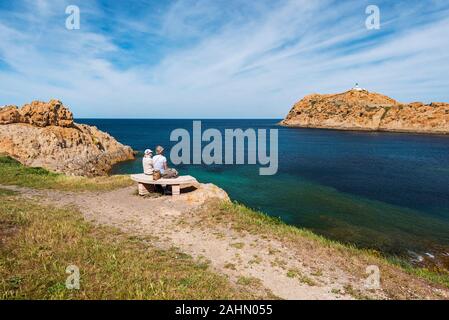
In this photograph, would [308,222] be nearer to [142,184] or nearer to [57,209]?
[142,184]

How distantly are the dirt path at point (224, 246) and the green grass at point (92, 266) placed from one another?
2.48 ft

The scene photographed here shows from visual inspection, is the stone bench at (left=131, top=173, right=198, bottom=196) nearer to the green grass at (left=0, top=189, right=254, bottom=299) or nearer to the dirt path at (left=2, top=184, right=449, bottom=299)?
the dirt path at (left=2, top=184, right=449, bottom=299)

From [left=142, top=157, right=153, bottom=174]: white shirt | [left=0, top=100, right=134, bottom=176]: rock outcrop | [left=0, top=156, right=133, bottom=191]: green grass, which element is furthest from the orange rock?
[left=142, top=157, right=153, bottom=174]: white shirt

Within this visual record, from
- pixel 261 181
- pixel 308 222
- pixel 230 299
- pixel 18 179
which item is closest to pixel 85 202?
pixel 18 179

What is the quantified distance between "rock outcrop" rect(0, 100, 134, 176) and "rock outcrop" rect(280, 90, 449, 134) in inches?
5068

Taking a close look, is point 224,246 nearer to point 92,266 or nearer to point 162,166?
point 92,266

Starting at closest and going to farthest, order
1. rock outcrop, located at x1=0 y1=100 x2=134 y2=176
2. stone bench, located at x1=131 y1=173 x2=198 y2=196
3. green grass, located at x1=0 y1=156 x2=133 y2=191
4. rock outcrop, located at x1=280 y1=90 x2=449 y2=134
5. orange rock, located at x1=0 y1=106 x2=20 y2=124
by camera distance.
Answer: stone bench, located at x1=131 y1=173 x2=198 y2=196, green grass, located at x1=0 y1=156 x2=133 y2=191, rock outcrop, located at x1=0 y1=100 x2=134 y2=176, orange rock, located at x1=0 y1=106 x2=20 y2=124, rock outcrop, located at x1=280 y1=90 x2=449 y2=134

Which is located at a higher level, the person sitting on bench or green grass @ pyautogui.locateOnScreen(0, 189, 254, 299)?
the person sitting on bench

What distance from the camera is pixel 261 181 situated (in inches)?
1379

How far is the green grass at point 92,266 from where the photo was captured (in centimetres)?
676

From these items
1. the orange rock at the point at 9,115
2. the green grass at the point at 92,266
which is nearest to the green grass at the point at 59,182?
the green grass at the point at 92,266

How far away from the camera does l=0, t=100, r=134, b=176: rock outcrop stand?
35.4m

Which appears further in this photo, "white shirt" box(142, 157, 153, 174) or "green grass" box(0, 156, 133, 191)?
"green grass" box(0, 156, 133, 191)
